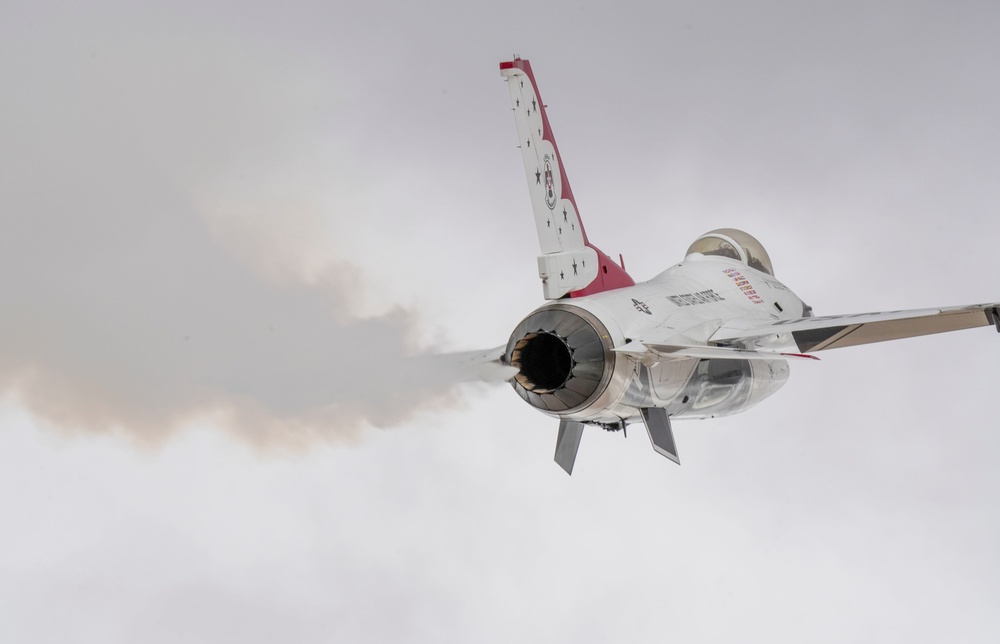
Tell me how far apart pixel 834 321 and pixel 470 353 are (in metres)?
4.17

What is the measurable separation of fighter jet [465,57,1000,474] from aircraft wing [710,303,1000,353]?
0.02 metres

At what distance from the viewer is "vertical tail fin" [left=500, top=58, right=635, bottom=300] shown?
12.0 meters

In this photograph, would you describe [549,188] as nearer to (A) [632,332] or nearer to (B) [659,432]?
(A) [632,332]

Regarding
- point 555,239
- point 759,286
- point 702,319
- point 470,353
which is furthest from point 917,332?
point 470,353

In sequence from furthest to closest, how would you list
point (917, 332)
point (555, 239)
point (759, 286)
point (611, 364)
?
point (759, 286) < point (555, 239) < point (917, 332) < point (611, 364)

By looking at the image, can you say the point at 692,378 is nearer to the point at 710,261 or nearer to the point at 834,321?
the point at 834,321

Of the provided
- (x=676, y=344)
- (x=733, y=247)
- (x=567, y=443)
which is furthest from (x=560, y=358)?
(x=733, y=247)

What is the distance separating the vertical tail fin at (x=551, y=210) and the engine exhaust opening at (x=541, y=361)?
106cm

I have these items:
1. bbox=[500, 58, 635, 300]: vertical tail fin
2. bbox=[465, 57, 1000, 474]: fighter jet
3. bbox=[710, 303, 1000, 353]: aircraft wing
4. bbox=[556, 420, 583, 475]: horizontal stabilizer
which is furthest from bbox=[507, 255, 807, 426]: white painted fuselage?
bbox=[556, 420, 583, 475]: horizontal stabilizer

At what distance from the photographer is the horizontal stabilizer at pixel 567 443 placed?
41.1 feet

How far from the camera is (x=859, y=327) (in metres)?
11.7

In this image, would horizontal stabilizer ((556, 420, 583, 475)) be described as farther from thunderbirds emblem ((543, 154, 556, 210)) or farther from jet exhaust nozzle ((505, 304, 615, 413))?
thunderbirds emblem ((543, 154, 556, 210))

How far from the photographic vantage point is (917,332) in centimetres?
1151

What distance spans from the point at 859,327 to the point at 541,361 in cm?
374
